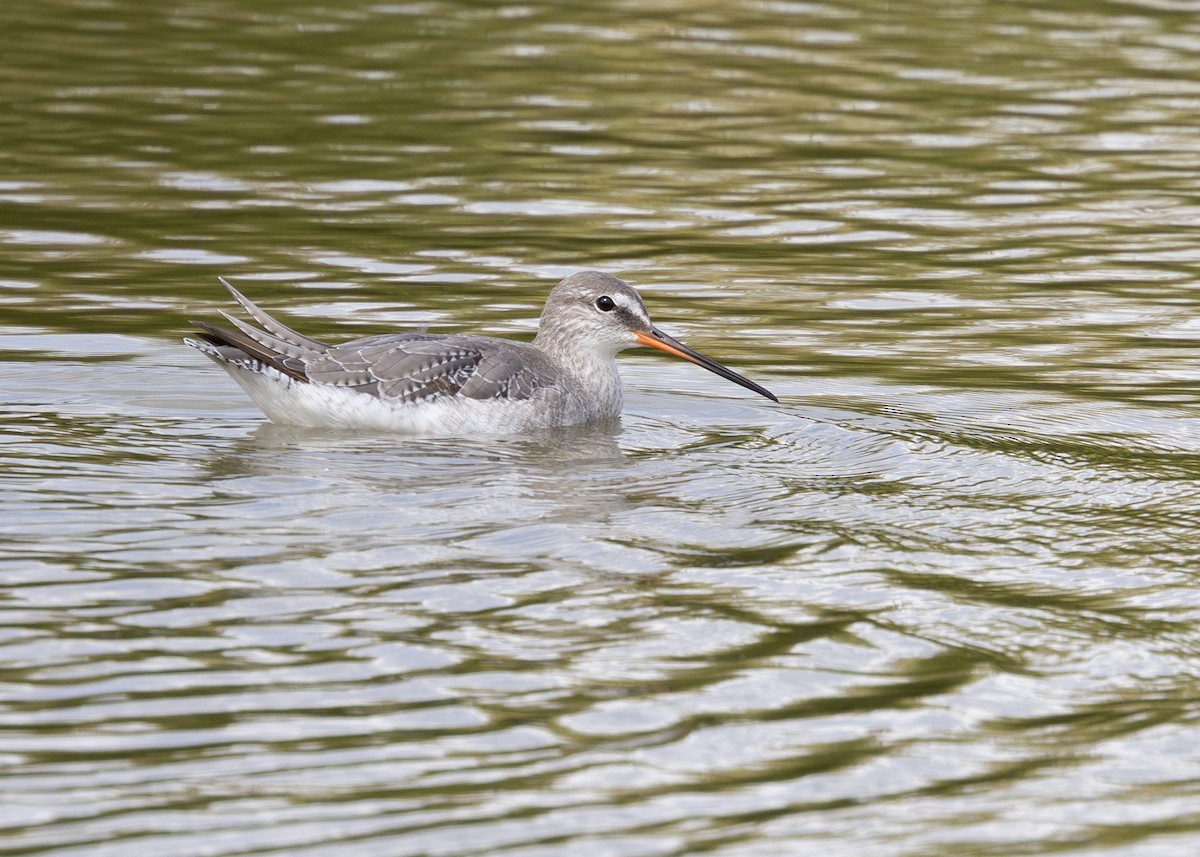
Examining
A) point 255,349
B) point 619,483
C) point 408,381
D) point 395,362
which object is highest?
point 255,349

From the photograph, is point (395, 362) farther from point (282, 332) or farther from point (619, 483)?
point (619, 483)

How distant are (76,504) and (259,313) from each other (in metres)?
2.69

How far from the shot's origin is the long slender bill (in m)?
12.4

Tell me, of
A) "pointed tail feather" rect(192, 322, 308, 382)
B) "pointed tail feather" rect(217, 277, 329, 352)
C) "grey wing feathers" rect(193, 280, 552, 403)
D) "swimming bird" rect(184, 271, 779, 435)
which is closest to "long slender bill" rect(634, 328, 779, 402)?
"swimming bird" rect(184, 271, 779, 435)

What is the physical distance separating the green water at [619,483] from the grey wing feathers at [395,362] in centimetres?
39

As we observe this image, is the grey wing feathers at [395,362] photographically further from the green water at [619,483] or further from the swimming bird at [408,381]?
the green water at [619,483]

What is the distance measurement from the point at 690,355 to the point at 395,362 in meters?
1.89

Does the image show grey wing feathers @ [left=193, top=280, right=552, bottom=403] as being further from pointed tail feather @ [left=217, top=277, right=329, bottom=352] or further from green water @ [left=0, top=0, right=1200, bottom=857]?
green water @ [left=0, top=0, right=1200, bottom=857]

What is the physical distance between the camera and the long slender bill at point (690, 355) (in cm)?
1241

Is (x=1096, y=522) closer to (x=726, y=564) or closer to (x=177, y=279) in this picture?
(x=726, y=564)

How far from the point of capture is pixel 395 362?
11.8 meters

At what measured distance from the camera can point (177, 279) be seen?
15.7 m

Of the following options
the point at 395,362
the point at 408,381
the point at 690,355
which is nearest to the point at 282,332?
the point at 395,362

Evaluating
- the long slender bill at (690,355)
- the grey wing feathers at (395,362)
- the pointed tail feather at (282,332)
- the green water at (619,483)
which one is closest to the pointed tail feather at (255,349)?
the grey wing feathers at (395,362)
